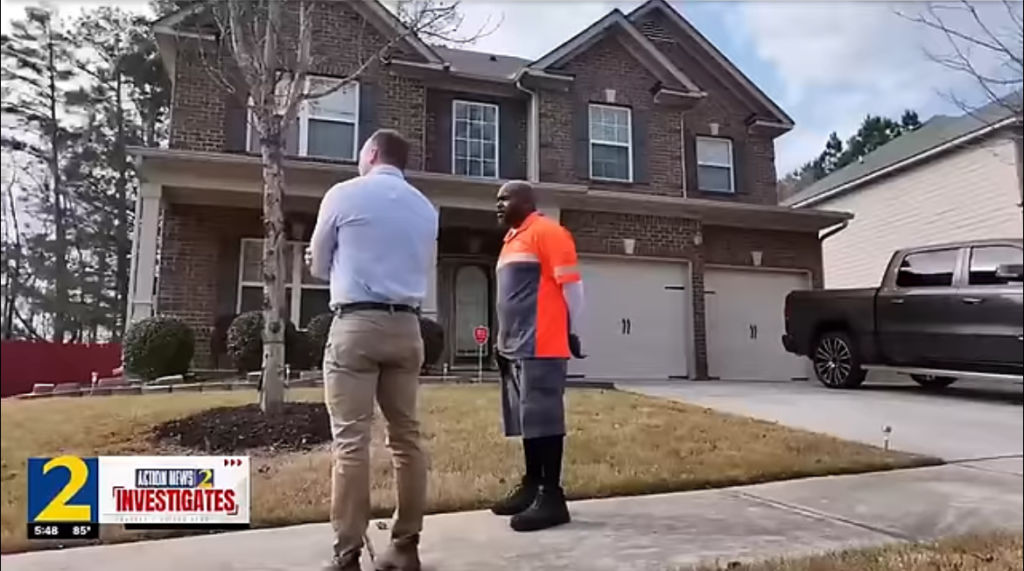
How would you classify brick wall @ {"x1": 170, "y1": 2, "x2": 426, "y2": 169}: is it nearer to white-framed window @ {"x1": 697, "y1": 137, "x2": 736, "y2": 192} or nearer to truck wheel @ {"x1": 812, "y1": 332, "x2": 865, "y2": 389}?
white-framed window @ {"x1": 697, "y1": 137, "x2": 736, "y2": 192}

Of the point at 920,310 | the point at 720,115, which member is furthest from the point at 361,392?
the point at 920,310

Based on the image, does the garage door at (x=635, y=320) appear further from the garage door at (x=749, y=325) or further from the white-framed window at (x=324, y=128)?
the white-framed window at (x=324, y=128)

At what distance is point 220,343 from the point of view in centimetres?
101

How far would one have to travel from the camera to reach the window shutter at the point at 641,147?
1.37 m

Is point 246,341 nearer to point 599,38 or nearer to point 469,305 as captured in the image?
point 469,305

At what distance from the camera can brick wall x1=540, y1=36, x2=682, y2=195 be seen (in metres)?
1.34

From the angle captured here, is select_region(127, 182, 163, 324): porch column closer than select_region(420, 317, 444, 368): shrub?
Yes

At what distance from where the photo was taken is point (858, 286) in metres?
1.50

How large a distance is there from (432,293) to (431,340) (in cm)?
7

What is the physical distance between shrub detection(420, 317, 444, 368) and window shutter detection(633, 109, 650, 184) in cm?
44

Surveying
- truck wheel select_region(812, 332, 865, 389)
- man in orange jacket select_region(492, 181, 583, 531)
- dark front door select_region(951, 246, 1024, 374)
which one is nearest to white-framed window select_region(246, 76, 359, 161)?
man in orange jacket select_region(492, 181, 583, 531)

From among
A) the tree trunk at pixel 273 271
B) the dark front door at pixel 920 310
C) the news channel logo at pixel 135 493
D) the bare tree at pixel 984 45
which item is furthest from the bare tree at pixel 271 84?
the bare tree at pixel 984 45

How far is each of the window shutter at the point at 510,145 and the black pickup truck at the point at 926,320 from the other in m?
0.58

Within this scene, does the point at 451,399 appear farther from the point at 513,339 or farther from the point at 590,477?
the point at 590,477
